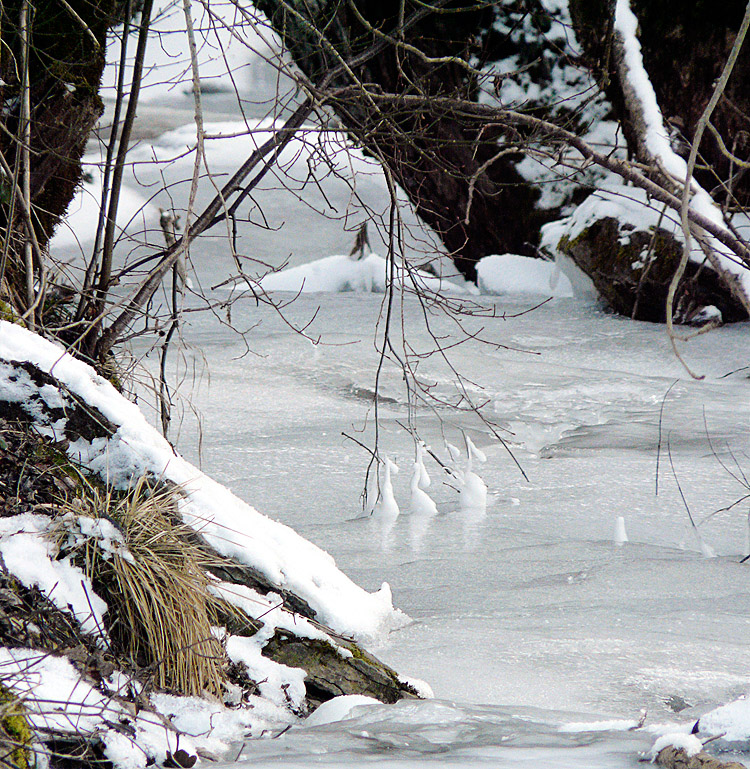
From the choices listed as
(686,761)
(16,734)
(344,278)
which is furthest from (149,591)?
(344,278)

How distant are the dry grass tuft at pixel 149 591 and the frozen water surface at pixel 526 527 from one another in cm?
24

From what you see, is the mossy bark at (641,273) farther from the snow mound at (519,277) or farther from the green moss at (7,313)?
the green moss at (7,313)

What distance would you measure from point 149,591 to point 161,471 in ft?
1.54

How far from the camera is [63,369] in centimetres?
226

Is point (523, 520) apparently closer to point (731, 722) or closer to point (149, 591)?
point (731, 722)

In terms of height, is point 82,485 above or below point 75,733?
above

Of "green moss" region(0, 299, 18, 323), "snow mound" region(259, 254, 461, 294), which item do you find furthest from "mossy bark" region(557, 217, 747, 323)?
"green moss" region(0, 299, 18, 323)

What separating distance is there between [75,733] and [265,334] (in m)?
7.10

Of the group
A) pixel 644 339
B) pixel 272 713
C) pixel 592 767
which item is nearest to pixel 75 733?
pixel 272 713

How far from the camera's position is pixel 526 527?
13.1ft

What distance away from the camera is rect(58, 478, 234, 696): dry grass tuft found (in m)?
1.81

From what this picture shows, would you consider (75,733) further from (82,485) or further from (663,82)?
(663,82)

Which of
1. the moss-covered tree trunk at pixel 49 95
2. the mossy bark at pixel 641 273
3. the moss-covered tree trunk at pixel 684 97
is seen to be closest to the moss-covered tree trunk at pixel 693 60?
the moss-covered tree trunk at pixel 684 97

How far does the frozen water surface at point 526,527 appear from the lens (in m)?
2.05
